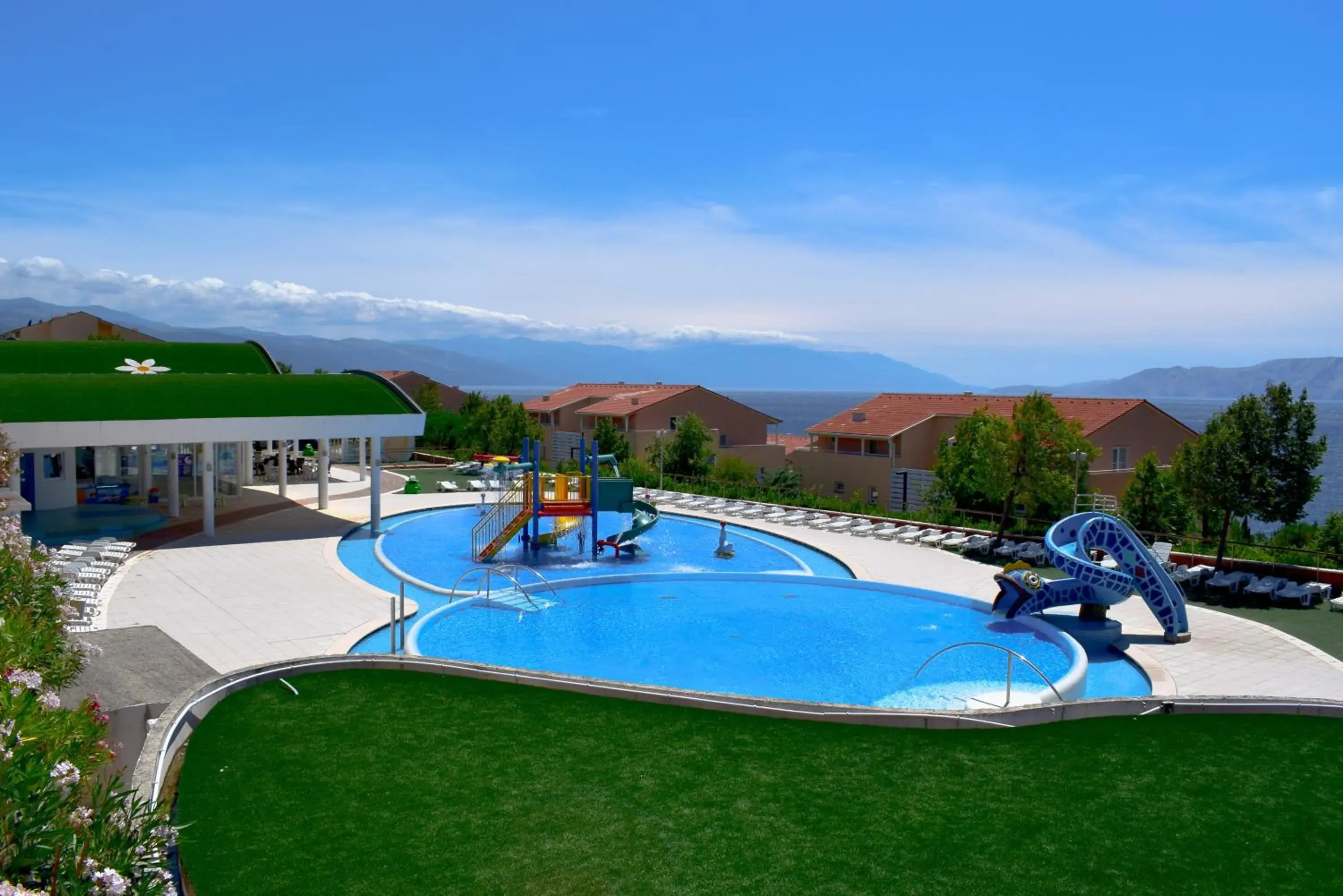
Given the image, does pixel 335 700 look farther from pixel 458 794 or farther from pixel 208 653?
pixel 208 653

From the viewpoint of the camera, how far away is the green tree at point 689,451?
44.3 metres

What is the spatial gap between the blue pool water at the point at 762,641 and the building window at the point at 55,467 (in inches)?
712

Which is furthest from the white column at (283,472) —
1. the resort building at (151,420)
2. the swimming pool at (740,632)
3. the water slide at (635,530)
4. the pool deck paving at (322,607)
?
the water slide at (635,530)

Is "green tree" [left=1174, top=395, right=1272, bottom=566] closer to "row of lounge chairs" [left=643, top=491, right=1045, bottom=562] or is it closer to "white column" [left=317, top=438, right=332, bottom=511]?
"row of lounge chairs" [left=643, top=491, right=1045, bottom=562]

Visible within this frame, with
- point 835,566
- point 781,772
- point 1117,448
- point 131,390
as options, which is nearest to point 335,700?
point 781,772

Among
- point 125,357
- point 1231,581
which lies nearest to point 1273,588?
point 1231,581

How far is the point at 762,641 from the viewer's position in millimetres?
18719

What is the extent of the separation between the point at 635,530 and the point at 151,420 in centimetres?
1252

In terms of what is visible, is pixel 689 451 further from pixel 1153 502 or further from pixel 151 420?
pixel 151 420

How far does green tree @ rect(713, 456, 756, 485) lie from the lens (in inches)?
1750

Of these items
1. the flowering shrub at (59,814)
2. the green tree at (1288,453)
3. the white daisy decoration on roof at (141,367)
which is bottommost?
the flowering shrub at (59,814)

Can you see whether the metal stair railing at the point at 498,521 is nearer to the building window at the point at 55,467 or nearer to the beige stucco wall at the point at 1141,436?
the building window at the point at 55,467

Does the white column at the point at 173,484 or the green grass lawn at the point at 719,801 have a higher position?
the white column at the point at 173,484

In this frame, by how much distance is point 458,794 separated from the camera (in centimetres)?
960
